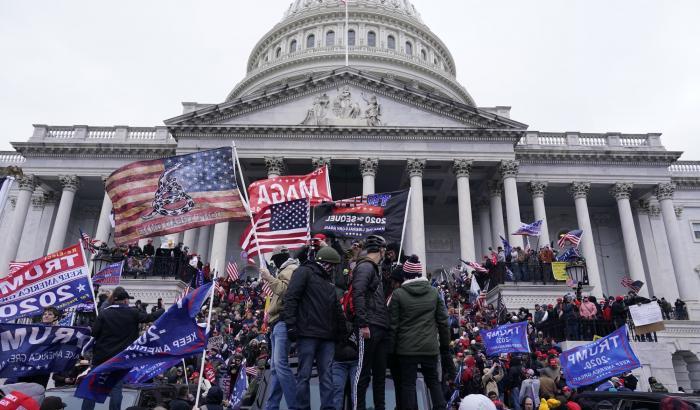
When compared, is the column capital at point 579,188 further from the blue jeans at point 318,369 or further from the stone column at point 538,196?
the blue jeans at point 318,369

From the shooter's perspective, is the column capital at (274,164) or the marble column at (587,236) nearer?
the marble column at (587,236)

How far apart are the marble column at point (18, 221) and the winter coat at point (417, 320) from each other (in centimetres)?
3452

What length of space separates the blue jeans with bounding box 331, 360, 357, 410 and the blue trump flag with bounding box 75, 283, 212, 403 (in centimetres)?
245

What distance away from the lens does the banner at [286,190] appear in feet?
48.1

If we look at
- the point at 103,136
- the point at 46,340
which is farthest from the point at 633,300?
the point at 103,136

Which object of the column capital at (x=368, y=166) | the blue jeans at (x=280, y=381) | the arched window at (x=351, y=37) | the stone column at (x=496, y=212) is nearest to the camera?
the blue jeans at (x=280, y=381)

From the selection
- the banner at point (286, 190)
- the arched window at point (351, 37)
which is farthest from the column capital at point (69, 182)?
the arched window at point (351, 37)

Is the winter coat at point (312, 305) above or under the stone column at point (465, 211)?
under

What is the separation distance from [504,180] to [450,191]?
5.88 metres

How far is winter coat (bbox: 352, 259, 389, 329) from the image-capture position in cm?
623

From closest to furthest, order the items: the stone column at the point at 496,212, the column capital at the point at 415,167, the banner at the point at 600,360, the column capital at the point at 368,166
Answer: the banner at the point at 600,360 → the column capital at the point at 368,166 → the column capital at the point at 415,167 → the stone column at the point at 496,212

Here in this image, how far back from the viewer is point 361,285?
21.0 ft

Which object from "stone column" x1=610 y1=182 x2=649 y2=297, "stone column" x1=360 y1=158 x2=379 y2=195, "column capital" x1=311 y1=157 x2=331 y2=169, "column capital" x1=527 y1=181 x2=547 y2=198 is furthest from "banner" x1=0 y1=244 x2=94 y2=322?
"stone column" x1=610 y1=182 x2=649 y2=297

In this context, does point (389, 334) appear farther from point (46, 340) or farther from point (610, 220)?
point (610, 220)
